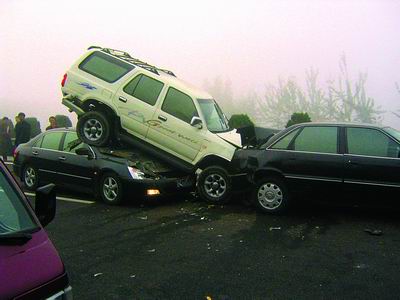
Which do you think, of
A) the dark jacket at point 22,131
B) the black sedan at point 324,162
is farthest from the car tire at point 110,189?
the dark jacket at point 22,131

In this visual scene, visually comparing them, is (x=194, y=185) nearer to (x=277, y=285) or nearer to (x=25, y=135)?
(x=277, y=285)

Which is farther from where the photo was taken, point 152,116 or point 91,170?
point 152,116

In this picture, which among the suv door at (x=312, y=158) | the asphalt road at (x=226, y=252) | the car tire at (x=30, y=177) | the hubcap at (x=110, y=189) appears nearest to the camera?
the asphalt road at (x=226, y=252)

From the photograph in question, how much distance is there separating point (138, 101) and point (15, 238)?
22.0ft

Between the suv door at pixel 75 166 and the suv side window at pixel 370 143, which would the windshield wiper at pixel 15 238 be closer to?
the suv side window at pixel 370 143

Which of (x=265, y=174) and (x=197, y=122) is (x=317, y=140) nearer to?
(x=265, y=174)

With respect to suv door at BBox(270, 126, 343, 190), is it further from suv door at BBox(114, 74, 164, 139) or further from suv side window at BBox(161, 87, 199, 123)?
suv door at BBox(114, 74, 164, 139)

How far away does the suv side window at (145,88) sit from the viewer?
29.5 ft

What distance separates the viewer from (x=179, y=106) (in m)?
8.95

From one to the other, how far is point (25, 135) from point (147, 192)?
7.78 meters

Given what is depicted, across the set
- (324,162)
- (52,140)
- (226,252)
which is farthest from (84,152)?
(324,162)

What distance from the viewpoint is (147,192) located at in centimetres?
832

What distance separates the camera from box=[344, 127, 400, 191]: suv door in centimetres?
683

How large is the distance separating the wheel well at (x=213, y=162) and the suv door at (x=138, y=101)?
1289 millimetres
